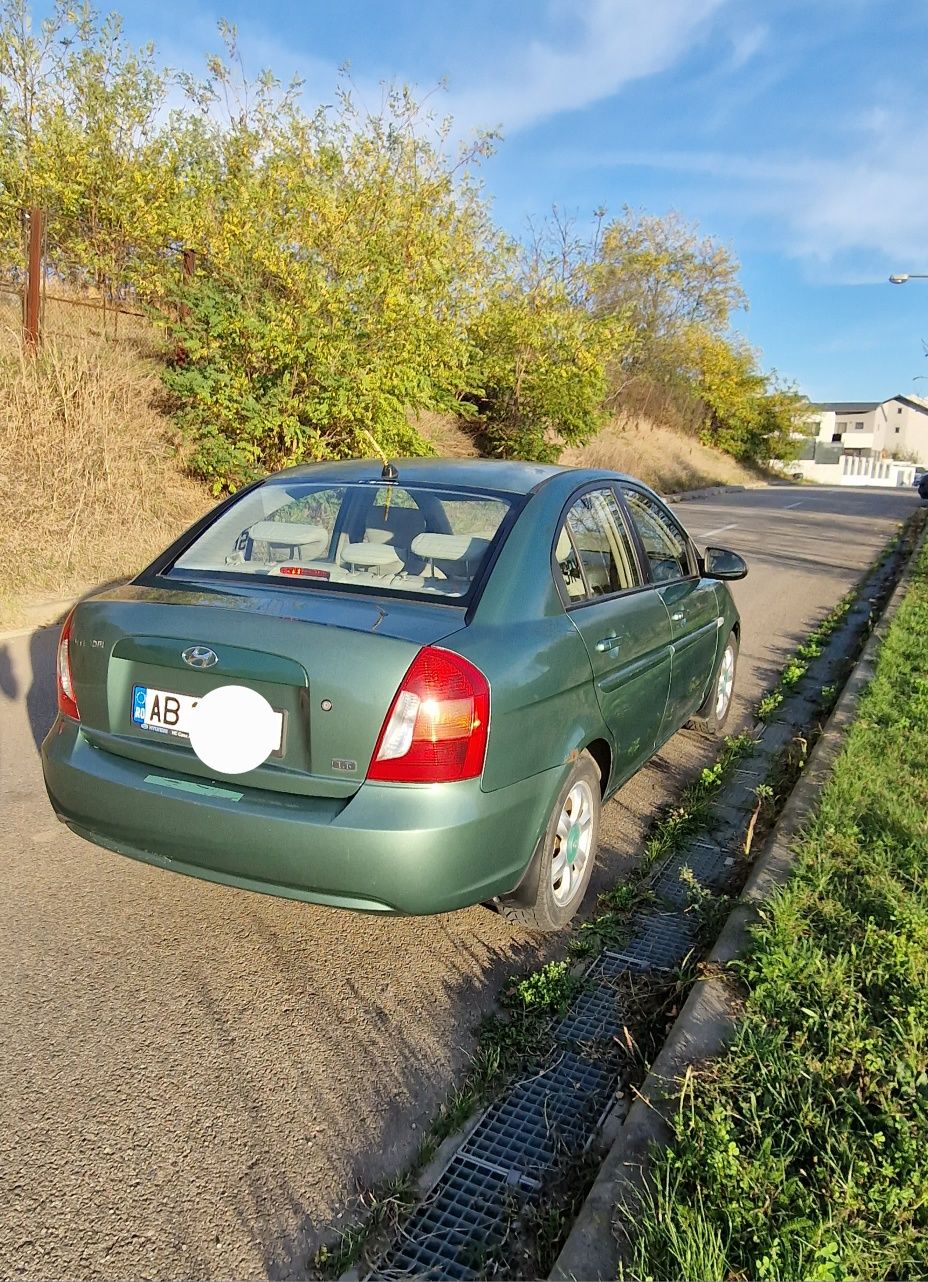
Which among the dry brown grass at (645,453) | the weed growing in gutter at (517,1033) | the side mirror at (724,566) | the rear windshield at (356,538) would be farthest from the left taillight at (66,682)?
the dry brown grass at (645,453)

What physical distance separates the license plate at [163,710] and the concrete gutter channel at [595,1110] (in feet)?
4.63

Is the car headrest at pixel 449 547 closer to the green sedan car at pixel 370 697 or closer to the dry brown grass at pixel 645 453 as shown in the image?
the green sedan car at pixel 370 697

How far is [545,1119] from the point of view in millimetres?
2387

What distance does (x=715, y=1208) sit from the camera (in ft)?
6.34

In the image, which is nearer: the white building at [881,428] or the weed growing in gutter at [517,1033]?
the weed growing in gutter at [517,1033]

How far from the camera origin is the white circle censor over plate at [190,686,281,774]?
2713 millimetres

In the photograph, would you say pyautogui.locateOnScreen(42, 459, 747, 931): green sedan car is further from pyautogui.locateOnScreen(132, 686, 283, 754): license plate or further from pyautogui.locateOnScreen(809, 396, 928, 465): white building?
pyautogui.locateOnScreen(809, 396, 928, 465): white building

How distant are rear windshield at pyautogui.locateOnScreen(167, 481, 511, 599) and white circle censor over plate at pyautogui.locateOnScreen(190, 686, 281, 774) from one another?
553mm

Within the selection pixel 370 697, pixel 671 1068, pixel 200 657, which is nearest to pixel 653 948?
pixel 671 1068

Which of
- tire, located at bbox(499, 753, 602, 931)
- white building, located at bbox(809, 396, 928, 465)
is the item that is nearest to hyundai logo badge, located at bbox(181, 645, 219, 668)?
tire, located at bbox(499, 753, 602, 931)

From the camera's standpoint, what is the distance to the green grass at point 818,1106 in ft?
6.02

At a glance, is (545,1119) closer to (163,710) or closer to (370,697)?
(370,697)

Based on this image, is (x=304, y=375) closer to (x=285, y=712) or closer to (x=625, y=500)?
(x=625, y=500)

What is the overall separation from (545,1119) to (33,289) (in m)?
11.4
